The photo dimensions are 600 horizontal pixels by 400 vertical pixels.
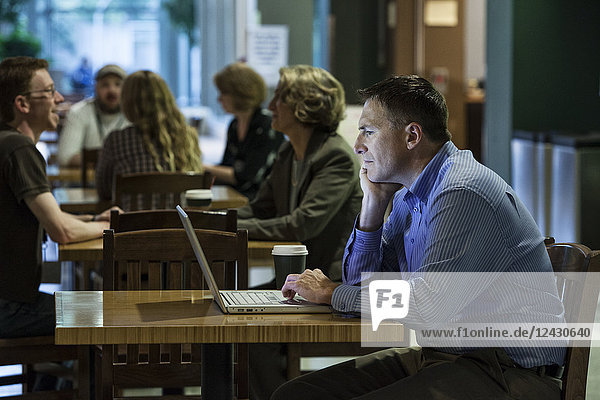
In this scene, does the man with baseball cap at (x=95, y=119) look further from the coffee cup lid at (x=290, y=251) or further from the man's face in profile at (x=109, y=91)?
the coffee cup lid at (x=290, y=251)

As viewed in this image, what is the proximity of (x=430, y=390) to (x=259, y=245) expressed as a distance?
1431 mm

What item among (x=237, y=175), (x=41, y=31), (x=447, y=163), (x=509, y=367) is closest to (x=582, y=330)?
(x=509, y=367)

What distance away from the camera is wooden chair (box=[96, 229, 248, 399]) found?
8.67 feet

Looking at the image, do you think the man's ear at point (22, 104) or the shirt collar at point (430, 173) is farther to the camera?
the man's ear at point (22, 104)

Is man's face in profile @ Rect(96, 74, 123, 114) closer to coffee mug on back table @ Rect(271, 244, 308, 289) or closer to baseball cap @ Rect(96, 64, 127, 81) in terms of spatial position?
baseball cap @ Rect(96, 64, 127, 81)

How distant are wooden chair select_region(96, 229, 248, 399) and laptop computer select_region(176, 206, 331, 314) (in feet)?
1.21

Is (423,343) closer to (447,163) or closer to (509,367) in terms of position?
(509,367)

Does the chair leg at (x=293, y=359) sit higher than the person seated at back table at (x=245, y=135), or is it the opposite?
the person seated at back table at (x=245, y=135)

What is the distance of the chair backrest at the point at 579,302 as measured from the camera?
6.97 feet

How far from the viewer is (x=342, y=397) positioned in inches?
89.0

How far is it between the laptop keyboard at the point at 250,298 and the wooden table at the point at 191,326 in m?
0.08

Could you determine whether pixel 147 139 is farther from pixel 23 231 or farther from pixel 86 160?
pixel 23 231

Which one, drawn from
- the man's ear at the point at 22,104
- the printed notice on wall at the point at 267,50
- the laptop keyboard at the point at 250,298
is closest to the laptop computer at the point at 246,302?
the laptop keyboard at the point at 250,298

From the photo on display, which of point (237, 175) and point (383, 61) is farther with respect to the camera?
A: point (383, 61)
